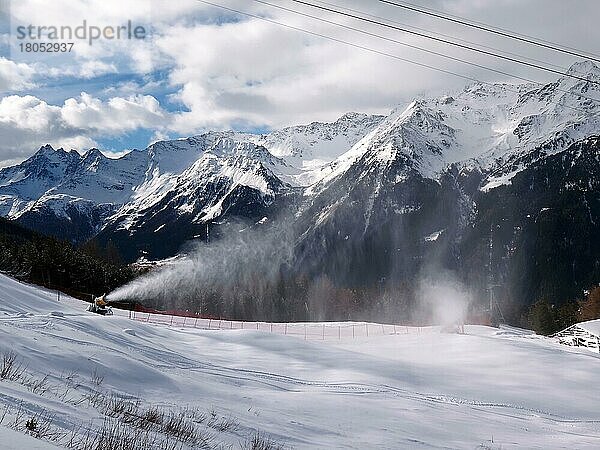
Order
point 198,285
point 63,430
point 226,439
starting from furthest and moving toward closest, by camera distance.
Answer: point 198,285 → point 226,439 → point 63,430

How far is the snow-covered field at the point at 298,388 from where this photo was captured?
10.9 metres

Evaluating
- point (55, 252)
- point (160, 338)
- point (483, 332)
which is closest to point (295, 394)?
point (160, 338)

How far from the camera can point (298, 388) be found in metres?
18.6

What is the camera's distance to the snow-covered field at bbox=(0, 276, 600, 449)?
35.8 ft

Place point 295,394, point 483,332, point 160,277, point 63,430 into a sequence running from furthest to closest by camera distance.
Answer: point 160,277
point 483,332
point 295,394
point 63,430

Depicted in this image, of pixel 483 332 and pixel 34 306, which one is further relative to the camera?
pixel 483 332

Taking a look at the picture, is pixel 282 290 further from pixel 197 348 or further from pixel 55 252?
pixel 197 348

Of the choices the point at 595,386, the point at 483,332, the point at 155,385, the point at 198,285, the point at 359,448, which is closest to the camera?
the point at 359,448

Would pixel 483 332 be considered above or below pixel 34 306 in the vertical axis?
below

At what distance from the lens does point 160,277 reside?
297ft

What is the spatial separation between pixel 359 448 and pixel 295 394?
19.1 ft

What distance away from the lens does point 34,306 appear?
27.7 metres

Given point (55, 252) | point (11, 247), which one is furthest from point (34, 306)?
point (11, 247)

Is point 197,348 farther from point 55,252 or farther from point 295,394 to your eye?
point 55,252
